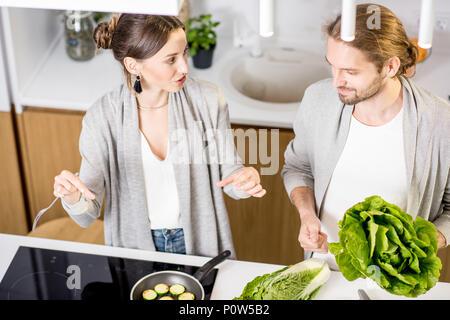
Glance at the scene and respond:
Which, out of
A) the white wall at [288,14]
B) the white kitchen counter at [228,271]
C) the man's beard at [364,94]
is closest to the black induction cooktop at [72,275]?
the white kitchen counter at [228,271]

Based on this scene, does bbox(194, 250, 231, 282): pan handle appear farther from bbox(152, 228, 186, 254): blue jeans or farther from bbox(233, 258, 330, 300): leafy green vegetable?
bbox(152, 228, 186, 254): blue jeans

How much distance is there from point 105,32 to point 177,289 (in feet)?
2.32

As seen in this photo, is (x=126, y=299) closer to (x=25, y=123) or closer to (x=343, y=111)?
(x=343, y=111)

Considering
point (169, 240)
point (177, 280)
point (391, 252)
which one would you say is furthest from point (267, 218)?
point (391, 252)

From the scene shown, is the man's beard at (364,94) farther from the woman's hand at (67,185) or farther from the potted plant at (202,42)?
the potted plant at (202,42)

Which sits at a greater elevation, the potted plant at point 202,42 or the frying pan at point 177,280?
the potted plant at point 202,42

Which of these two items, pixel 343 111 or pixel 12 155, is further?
pixel 12 155

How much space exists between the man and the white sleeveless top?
1.12 feet

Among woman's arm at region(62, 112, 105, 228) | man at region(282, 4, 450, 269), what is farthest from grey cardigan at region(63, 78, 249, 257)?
man at region(282, 4, 450, 269)

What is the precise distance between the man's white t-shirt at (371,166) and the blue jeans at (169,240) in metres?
0.47

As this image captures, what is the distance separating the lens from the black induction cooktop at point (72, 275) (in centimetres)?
160

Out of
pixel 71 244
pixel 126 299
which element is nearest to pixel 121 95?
Result: pixel 71 244

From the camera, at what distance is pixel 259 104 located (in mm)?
2328
